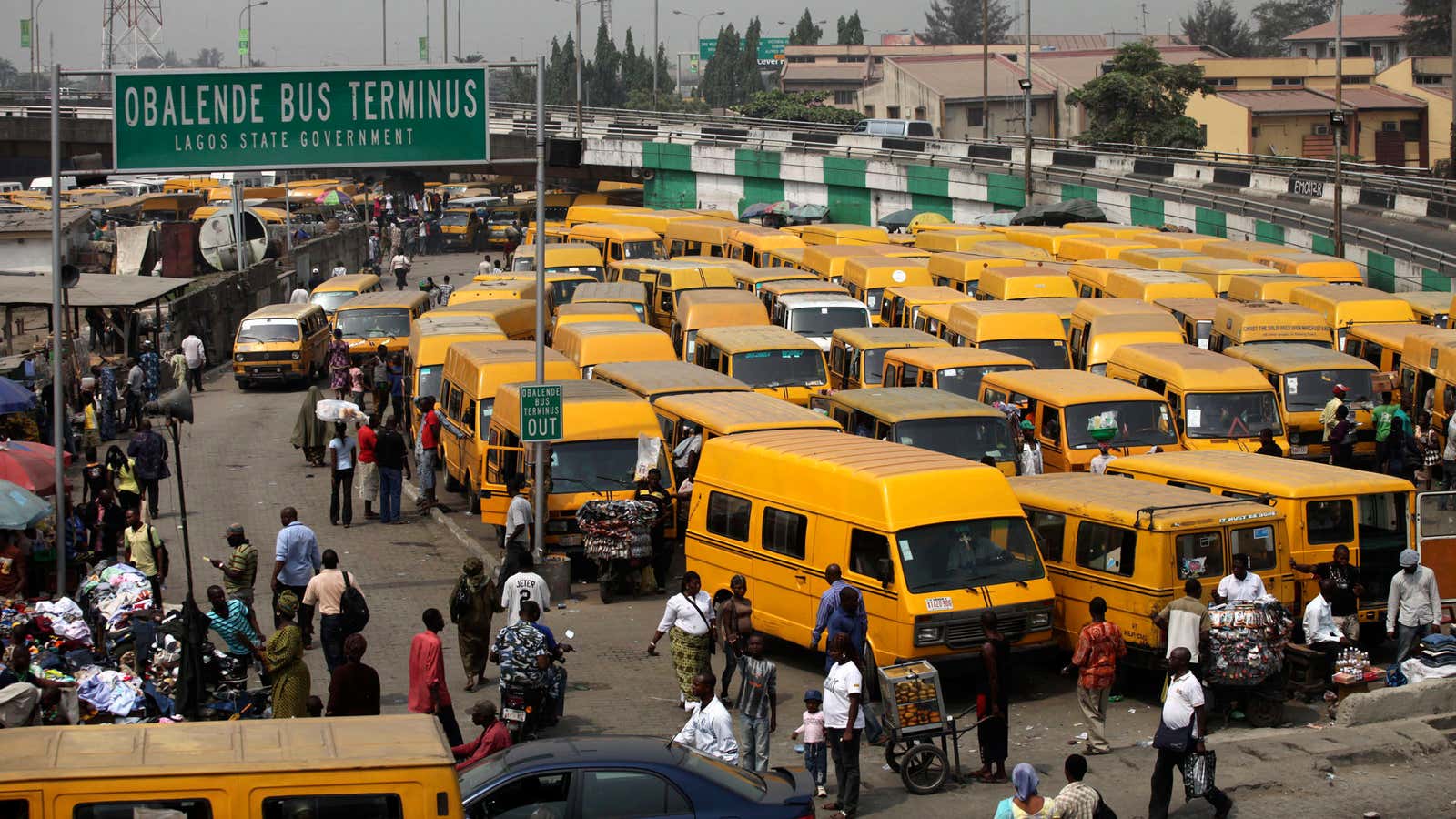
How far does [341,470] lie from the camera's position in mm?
22016

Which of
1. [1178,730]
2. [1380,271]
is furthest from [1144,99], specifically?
[1178,730]

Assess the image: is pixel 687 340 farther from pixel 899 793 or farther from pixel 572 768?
pixel 572 768

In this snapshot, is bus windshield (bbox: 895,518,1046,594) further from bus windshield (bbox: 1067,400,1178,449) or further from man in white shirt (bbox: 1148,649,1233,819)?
bus windshield (bbox: 1067,400,1178,449)

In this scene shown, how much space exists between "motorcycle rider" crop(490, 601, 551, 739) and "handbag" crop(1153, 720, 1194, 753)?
4.72 m

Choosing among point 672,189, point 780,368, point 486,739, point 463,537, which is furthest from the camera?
point 672,189

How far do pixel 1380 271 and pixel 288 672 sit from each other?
110 ft

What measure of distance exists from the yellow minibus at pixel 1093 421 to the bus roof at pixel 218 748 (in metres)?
13.2

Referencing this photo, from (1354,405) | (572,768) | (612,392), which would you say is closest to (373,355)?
(612,392)

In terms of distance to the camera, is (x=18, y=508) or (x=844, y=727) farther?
(x=18, y=508)

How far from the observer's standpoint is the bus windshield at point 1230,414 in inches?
837

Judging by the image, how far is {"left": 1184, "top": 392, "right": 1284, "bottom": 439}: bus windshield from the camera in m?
21.3

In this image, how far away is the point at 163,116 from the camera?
17484mm

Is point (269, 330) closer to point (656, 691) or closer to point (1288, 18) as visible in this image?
point (656, 691)

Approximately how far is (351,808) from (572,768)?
4.60ft
